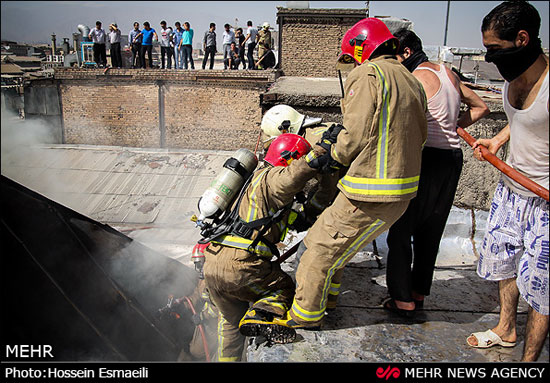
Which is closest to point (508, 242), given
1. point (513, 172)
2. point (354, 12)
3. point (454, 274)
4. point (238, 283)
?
point (513, 172)

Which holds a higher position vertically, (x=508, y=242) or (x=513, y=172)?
(x=513, y=172)

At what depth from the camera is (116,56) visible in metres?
17.0

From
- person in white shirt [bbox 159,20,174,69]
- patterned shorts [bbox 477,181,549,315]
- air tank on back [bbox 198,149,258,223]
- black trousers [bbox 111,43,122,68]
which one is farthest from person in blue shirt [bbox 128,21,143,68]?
patterned shorts [bbox 477,181,549,315]

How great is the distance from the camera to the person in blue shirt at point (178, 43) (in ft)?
49.1

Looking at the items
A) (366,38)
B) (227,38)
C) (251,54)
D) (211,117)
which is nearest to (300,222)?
(366,38)

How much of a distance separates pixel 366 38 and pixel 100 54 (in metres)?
17.2

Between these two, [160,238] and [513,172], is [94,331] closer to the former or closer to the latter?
[513,172]

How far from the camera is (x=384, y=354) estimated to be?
255cm

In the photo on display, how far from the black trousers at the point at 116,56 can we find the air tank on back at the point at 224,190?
15.3 m

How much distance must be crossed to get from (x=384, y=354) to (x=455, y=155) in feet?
4.74

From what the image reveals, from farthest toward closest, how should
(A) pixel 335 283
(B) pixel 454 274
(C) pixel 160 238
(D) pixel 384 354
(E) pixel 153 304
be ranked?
1. (C) pixel 160 238
2. (E) pixel 153 304
3. (B) pixel 454 274
4. (A) pixel 335 283
5. (D) pixel 384 354

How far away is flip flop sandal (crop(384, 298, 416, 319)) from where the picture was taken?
9.53ft
